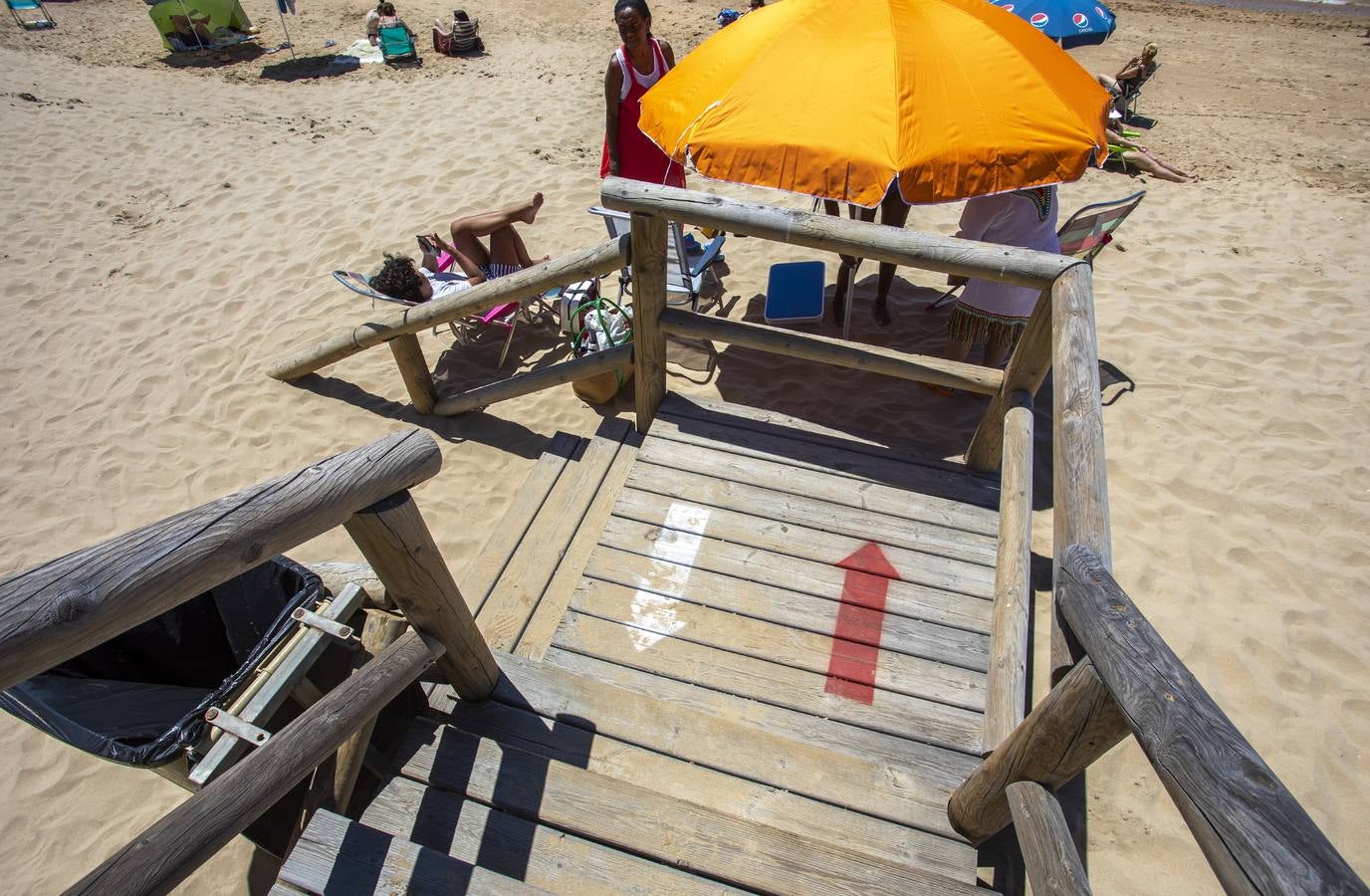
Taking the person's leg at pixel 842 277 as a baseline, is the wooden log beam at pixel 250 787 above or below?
above

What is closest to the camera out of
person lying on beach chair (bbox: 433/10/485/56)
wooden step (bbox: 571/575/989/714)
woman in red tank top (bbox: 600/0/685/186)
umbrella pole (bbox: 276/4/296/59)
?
wooden step (bbox: 571/575/989/714)

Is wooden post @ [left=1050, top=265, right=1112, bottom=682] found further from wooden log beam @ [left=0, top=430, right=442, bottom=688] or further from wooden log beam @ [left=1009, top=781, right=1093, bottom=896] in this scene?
wooden log beam @ [left=0, top=430, right=442, bottom=688]

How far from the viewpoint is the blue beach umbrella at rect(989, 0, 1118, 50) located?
17.5ft

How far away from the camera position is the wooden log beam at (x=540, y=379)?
337 cm

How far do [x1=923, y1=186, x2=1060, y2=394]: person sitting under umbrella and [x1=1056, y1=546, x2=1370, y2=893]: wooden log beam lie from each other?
2.62m

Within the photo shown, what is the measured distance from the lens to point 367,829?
185 cm

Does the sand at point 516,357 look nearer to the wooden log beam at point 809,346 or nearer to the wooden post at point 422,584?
the wooden log beam at point 809,346

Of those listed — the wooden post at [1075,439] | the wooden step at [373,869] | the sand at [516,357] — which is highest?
the wooden post at [1075,439]

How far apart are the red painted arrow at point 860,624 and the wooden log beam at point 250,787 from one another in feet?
4.61

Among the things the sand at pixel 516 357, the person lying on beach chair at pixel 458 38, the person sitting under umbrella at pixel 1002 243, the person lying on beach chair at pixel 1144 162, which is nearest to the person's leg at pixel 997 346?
the person sitting under umbrella at pixel 1002 243

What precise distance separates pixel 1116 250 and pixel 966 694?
192 inches

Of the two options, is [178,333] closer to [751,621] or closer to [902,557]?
[751,621]

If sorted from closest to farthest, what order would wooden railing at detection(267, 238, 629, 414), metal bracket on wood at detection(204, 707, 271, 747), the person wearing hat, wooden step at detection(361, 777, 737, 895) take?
wooden step at detection(361, 777, 737, 895) → metal bracket on wood at detection(204, 707, 271, 747) → wooden railing at detection(267, 238, 629, 414) → the person wearing hat

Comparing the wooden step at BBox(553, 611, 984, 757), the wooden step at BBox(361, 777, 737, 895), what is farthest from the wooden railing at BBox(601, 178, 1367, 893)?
the wooden step at BBox(361, 777, 737, 895)
